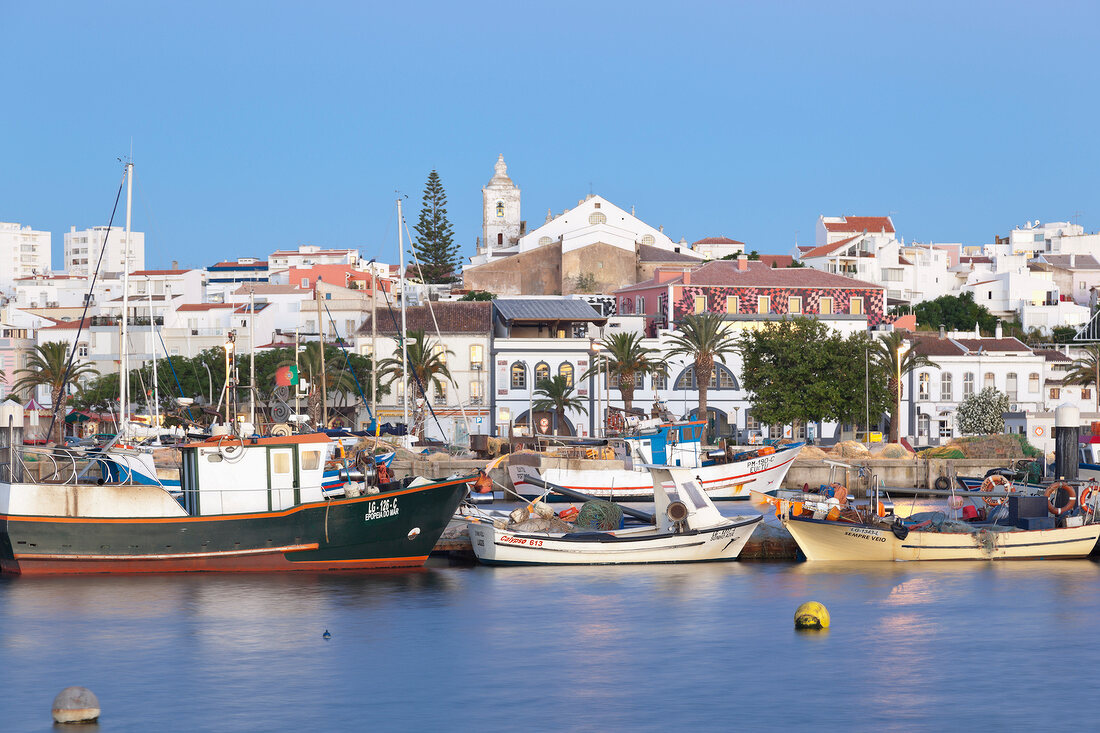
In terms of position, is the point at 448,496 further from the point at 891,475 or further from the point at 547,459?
the point at 891,475

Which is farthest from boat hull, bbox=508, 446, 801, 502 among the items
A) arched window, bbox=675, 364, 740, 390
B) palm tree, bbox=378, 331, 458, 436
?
arched window, bbox=675, 364, 740, 390

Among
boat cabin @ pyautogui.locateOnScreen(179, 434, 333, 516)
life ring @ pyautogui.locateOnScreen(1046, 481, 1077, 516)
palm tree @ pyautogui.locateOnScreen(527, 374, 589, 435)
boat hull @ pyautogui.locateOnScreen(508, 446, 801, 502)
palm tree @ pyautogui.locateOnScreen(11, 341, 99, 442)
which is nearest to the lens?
boat cabin @ pyautogui.locateOnScreen(179, 434, 333, 516)

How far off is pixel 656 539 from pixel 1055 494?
9.83m

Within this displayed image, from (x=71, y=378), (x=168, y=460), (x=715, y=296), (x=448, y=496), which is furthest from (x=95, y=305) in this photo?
(x=448, y=496)

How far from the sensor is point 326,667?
72.8 feet

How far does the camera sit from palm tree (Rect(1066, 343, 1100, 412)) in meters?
72.9

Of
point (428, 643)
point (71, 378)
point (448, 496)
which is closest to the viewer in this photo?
point (428, 643)

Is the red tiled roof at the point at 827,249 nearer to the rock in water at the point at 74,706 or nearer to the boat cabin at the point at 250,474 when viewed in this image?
the boat cabin at the point at 250,474

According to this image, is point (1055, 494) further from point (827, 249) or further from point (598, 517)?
point (827, 249)

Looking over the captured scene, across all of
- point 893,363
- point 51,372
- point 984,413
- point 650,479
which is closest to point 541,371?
point 893,363

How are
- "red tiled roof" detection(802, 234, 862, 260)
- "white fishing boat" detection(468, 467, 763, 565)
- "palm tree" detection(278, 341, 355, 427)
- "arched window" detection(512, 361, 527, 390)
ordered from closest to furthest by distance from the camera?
"white fishing boat" detection(468, 467, 763, 565) < "palm tree" detection(278, 341, 355, 427) < "arched window" detection(512, 361, 527, 390) < "red tiled roof" detection(802, 234, 862, 260)

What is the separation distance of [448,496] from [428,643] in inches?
270

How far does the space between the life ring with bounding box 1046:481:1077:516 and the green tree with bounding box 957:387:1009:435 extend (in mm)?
39286

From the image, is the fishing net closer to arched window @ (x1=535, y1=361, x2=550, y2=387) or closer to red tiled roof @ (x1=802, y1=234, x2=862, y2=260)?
arched window @ (x1=535, y1=361, x2=550, y2=387)
